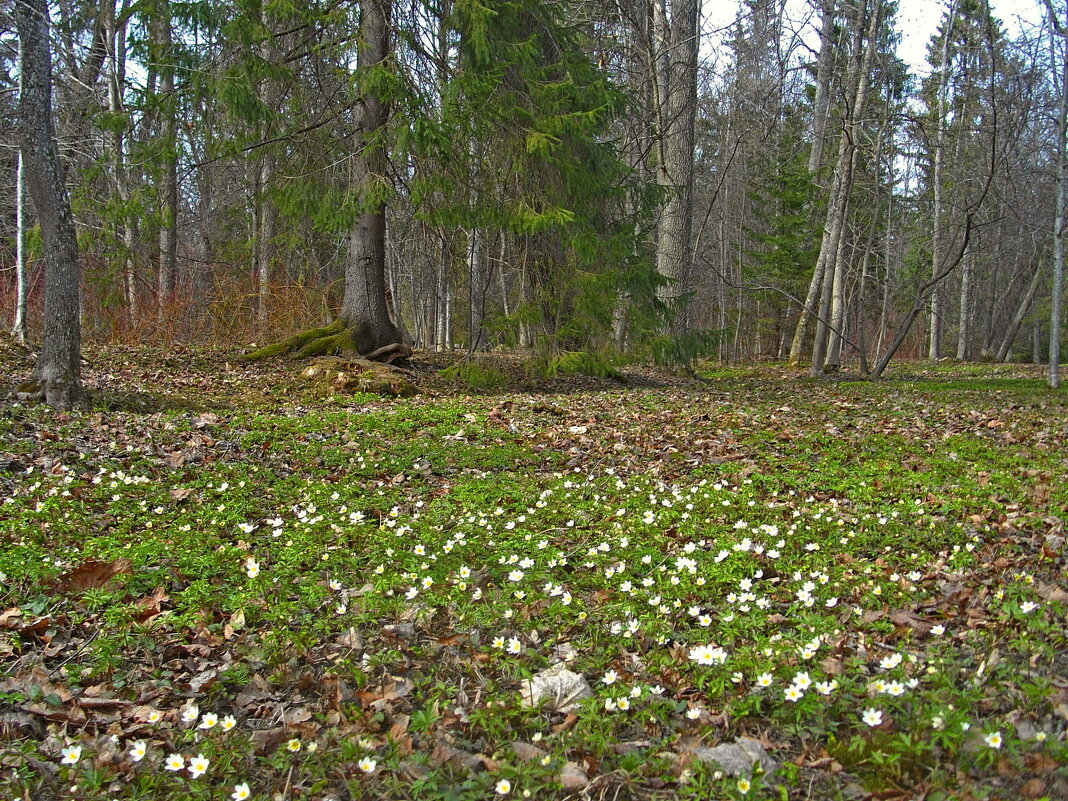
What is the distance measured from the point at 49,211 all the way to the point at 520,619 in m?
6.23

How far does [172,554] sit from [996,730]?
3977mm

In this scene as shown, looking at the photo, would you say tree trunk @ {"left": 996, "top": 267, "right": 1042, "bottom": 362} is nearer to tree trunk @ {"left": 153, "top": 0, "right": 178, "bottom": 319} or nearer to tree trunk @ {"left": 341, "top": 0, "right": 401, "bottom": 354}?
tree trunk @ {"left": 341, "top": 0, "right": 401, "bottom": 354}

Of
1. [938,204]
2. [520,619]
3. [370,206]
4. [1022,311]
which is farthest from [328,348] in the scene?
[1022,311]

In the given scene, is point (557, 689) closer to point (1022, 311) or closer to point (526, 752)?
point (526, 752)

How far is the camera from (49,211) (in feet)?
21.9

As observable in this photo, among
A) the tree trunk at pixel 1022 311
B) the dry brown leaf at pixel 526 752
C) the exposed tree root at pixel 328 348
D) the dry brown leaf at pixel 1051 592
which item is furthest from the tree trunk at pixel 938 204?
the dry brown leaf at pixel 526 752

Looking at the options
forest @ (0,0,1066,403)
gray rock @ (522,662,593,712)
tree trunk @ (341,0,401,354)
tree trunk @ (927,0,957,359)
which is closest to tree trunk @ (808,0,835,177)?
Result: forest @ (0,0,1066,403)

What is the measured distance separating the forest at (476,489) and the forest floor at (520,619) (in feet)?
0.07

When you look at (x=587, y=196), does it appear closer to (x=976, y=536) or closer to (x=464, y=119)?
(x=464, y=119)

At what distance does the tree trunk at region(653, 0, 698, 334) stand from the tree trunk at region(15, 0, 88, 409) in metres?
9.88

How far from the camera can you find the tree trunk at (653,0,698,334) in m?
13.9

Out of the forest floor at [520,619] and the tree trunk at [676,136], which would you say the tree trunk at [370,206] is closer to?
the forest floor at [520,619]

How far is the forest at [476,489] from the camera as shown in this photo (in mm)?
2596

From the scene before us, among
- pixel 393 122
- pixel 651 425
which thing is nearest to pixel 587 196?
pixel 393 122
